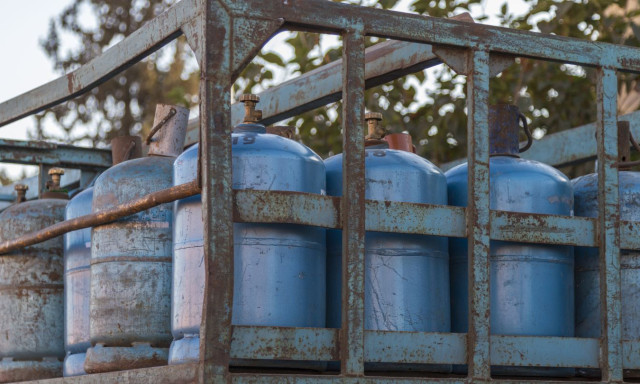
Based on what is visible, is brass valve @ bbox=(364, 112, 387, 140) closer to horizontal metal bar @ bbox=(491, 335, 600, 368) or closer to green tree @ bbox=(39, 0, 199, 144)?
horizontal metal bar @ bbox=(491, 335, 600, 368)

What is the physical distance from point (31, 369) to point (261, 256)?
1527mm

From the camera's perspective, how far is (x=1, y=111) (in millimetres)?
4500

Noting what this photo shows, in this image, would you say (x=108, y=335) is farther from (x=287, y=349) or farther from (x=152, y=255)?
(x=287, y=349)

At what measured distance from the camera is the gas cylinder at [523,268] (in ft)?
10.4

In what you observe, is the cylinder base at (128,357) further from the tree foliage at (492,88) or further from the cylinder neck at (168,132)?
the tree foliage at (492,88)

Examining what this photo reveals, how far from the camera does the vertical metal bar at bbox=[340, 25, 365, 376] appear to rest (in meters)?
2.81

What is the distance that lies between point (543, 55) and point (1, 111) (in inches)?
92.6

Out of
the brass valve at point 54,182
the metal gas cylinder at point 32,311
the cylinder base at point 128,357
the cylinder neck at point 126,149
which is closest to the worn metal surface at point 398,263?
the cylinder base at point 128,357

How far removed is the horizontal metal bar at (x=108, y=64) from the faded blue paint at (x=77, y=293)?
416 millimetres

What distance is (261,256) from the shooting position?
2836 mm

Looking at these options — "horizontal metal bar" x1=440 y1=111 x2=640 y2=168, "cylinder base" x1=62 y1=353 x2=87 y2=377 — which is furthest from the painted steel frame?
"horizontal metal bar" x1=440 y1=111 x2=640 y2=168

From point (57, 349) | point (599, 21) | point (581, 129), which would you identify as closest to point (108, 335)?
point (57, 349)

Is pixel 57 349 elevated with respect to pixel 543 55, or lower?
lower

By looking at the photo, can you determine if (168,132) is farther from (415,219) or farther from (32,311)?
(415,219)
